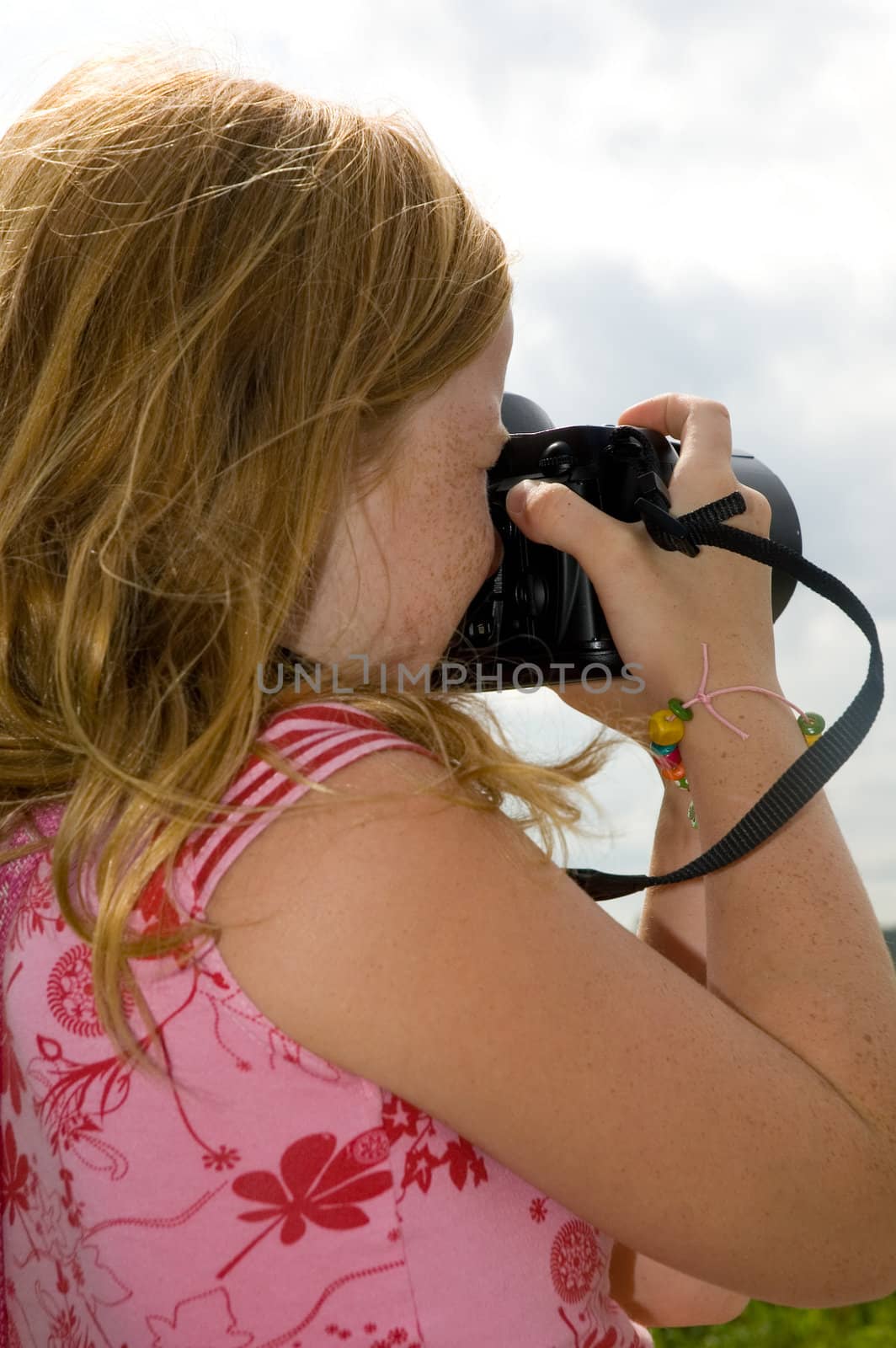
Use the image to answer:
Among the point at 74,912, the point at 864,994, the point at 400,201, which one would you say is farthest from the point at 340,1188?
the point at 400,201

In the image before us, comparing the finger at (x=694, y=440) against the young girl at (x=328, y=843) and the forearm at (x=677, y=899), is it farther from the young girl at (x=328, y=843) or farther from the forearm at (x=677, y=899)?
the forearm at (x=677, y=899)

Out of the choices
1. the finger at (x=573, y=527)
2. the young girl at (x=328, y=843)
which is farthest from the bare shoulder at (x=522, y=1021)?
the finger at (x=573, y=527)

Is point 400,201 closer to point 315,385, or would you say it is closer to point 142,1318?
point 315,385

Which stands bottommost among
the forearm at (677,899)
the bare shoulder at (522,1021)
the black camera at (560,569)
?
the forearm at (677,899)

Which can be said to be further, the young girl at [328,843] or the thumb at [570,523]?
the thumb at [570,523]

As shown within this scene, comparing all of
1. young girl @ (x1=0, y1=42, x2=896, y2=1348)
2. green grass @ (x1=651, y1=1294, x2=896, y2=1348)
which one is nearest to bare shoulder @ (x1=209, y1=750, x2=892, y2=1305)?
young girl @ (x1=0, y1=42, x2=896, y2=1348)

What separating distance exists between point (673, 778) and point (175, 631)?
0.41 meters

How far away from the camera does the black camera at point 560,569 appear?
0.94 m

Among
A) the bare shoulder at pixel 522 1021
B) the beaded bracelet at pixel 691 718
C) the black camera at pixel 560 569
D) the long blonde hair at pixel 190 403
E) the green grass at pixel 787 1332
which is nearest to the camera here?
the bare shoulder at pixel 522 1021

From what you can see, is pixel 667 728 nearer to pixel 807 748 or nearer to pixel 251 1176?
pixel 807 748

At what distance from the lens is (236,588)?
731 millimetres

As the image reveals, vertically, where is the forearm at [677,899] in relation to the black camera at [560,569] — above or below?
below

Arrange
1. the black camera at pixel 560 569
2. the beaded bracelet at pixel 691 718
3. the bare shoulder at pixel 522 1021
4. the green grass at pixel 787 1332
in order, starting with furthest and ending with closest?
the green grass at pixel 787 1332 < the black camera at pixel 560 569 < the beaded bracelet at pixel 691 718 < the bare shoulder at pixel 522 1021

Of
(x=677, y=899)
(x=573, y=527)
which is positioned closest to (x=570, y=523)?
(x=573, y=527)
